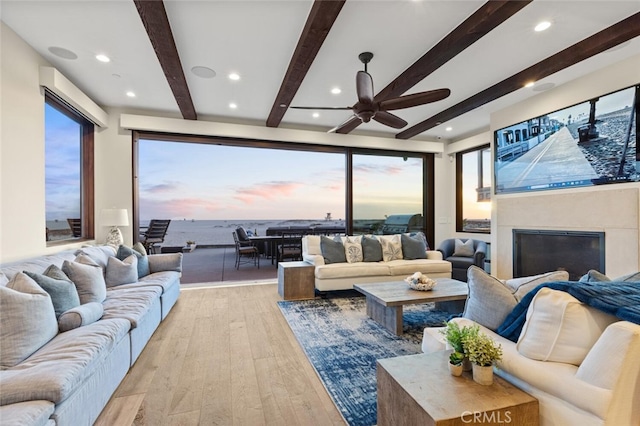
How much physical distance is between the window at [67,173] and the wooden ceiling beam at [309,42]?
9.19 ft

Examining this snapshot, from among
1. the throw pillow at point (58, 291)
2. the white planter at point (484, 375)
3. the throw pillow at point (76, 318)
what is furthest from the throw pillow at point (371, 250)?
the throw pillow at point (58, 291)

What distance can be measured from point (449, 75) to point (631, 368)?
3.59m

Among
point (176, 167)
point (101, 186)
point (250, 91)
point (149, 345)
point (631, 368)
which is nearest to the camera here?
point (631, 368)

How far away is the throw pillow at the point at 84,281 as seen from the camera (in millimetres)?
2498

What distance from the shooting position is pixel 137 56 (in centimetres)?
326

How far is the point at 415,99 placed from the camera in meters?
3.15

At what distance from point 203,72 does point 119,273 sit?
259 centimetres

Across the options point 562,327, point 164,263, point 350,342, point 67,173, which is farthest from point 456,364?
point 67,173

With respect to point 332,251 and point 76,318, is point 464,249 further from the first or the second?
point 76,318

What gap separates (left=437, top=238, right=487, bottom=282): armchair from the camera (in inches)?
201

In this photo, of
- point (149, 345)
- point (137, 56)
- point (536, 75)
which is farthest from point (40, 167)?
point (536, 75)

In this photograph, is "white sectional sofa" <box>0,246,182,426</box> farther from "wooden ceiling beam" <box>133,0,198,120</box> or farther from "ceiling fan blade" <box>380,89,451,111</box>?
"ceiling fan blade" <box>380,89,451,111</box>

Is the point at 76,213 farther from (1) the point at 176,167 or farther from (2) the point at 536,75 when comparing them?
(2) the point at 536,75

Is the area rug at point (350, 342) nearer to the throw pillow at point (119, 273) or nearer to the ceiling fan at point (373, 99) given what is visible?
the throw pillow at point (119, 273)
